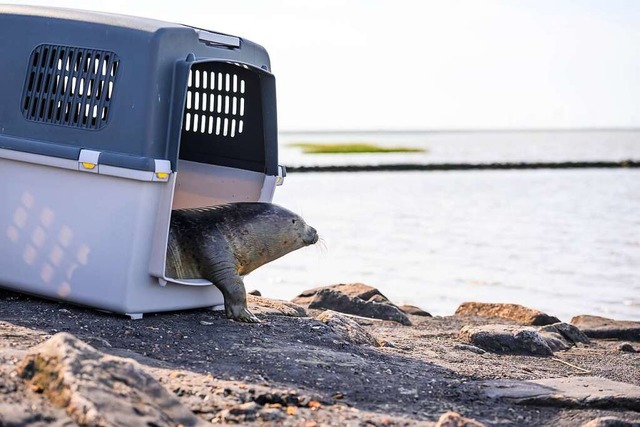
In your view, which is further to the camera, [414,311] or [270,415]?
[414,311]

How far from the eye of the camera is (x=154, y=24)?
6.47m

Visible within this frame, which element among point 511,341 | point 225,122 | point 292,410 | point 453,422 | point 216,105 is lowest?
point 511,341

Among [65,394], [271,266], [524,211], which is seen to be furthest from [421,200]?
[65,394]

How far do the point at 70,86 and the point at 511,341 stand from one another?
11.8 feet

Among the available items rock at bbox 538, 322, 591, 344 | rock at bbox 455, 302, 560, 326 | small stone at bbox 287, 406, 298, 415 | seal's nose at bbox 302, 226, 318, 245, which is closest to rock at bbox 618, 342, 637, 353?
rock at bbox 538, 322, 591, 344

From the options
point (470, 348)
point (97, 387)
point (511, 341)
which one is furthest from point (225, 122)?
point (97, 387)

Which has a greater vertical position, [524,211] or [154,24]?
[154,24]

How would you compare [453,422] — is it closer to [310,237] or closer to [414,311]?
[310,237]

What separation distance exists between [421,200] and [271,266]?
1435cm

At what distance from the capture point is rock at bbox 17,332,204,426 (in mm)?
3922

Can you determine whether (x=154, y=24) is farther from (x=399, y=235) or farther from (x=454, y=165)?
(x=454, y=165)

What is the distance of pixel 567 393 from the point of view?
564 centimetres

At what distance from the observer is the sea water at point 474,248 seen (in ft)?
39.1

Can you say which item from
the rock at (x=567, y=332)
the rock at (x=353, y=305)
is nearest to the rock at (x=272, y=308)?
the rock at (x=353, y=305)
